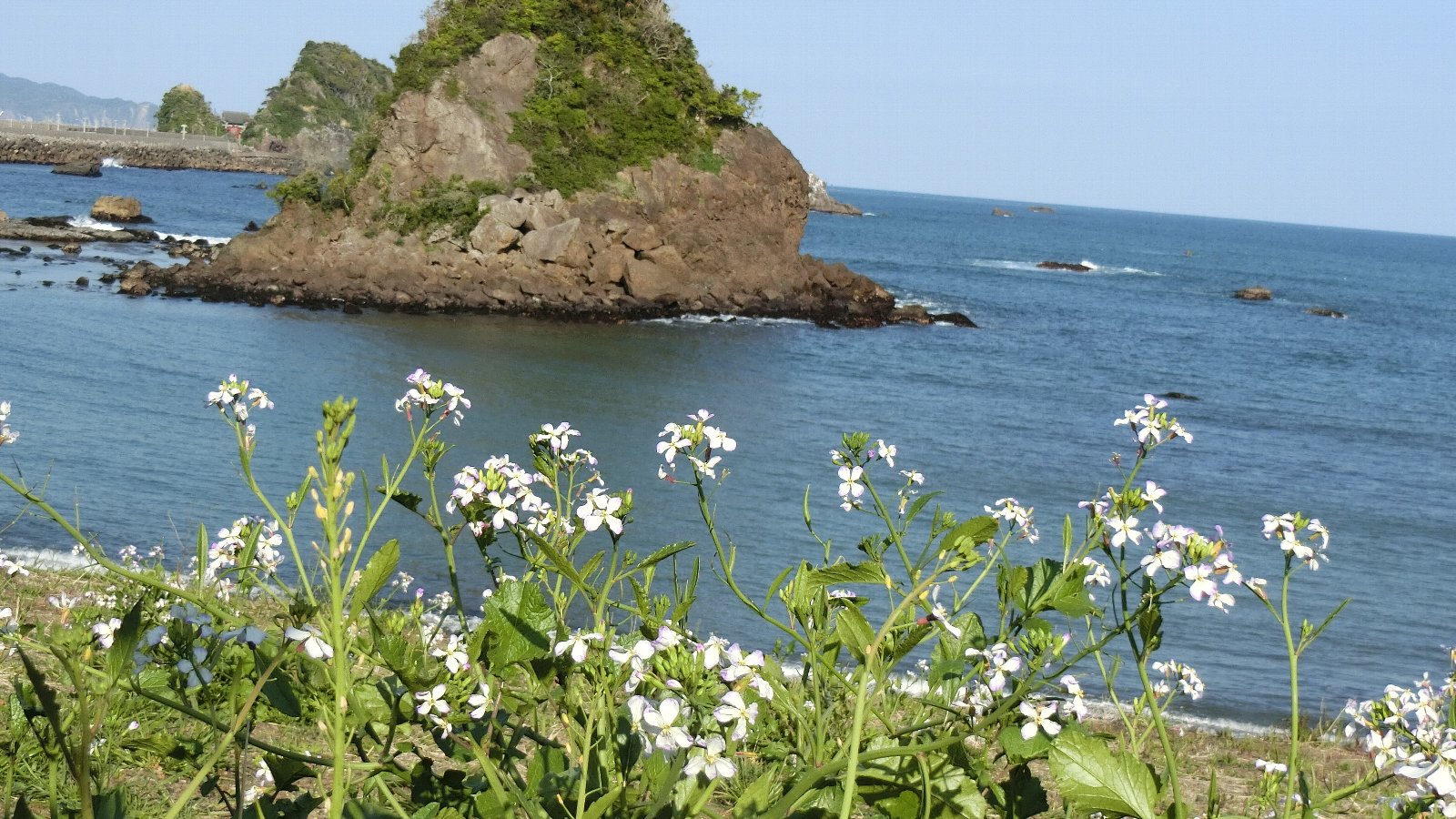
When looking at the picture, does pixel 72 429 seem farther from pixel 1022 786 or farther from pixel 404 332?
pixel 1022 786

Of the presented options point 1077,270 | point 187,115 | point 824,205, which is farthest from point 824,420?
point 187,115

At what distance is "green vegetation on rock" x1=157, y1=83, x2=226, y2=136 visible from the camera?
5472 inches

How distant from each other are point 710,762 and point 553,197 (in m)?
34.1

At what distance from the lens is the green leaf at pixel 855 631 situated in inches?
58.8

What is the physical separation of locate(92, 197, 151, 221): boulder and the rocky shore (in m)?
42.2

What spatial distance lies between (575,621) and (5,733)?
245 inches

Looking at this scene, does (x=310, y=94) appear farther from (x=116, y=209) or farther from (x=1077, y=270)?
(x=1077, y=270)

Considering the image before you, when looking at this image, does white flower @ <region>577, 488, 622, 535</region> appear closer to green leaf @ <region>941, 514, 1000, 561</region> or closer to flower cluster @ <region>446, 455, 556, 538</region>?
flower cluster @ <region>446, 455, 556, 538</region>

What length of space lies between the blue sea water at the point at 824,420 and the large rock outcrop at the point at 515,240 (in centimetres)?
182

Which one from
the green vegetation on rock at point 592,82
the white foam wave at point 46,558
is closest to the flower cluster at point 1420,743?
the white foam wave at point 46,558

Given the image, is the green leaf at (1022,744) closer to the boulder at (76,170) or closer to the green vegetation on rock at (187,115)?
the boulder at (76,170)

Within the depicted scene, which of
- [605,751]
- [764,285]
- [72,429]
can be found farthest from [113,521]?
[764,285]

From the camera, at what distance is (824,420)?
72.4 feet

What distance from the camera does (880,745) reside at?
171cm
